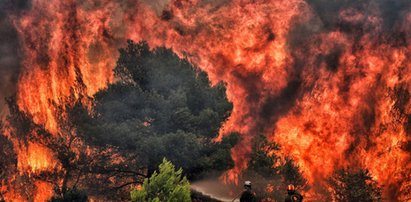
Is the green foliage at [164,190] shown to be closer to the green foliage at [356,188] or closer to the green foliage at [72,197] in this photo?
the green foliage at [72,197]

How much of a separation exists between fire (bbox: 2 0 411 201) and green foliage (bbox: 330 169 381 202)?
5438 mm

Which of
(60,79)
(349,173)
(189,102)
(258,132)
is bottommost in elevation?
(349,173)

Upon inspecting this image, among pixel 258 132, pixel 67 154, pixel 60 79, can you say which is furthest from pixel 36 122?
pixel 258 132

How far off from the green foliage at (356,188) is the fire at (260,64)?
17.8 ft

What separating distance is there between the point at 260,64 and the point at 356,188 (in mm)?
12665

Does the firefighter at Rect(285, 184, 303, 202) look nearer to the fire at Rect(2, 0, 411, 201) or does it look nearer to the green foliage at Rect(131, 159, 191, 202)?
the green foliage at Rect(131, 159, 191, 202)

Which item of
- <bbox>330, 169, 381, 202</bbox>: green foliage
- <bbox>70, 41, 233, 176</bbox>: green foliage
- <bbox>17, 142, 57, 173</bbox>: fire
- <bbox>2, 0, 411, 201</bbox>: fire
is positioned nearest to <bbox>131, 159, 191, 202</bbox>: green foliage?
<bbox>70, 41, 233, 176</bbox>: green foliage

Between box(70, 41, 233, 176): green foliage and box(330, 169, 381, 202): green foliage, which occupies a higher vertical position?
box(70, 41, 233, 176): green foliage

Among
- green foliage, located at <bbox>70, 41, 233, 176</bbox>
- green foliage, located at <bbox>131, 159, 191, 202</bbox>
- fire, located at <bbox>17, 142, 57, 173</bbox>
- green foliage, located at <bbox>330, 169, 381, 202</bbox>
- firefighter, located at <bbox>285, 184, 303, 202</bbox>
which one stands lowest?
green foliage, located at <bbox>131, 159, 191, 202</bbox>

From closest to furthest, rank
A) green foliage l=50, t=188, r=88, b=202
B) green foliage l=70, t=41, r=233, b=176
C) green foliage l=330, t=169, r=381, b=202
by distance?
green foliage l=50, t=188, r=88, b=202 → green foliage l=70, t=41, r=233, b=176 → green foliage l=330, t=169, r=381, b=202

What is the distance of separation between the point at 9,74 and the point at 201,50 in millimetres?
14242

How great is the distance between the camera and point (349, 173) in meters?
25.0

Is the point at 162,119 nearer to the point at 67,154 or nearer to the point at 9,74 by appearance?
the point at 67,154

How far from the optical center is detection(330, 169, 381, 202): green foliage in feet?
79.3
